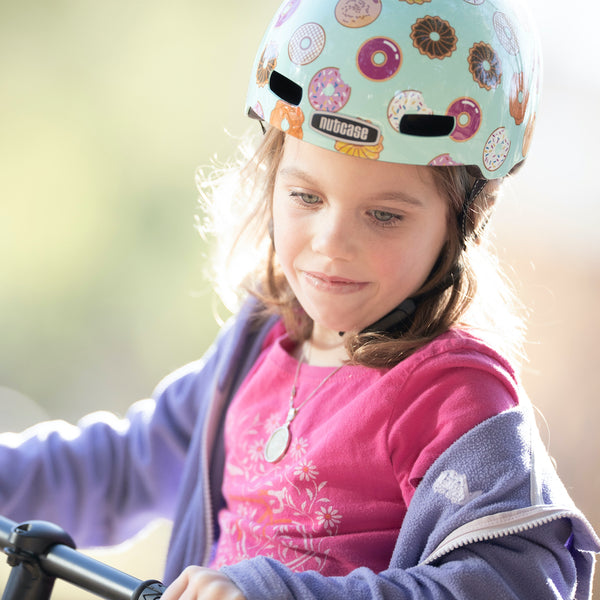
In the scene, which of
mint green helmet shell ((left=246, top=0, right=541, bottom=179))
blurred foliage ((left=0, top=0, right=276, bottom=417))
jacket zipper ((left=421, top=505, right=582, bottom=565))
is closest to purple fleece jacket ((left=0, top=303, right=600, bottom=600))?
jacket zipper ((left=421, top=505, right=582, bottom=565))

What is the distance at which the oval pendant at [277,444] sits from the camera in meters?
1.61

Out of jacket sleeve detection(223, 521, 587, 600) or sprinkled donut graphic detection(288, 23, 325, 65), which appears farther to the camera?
sprinkled donut graphic detection(288, 23, 325, 65)

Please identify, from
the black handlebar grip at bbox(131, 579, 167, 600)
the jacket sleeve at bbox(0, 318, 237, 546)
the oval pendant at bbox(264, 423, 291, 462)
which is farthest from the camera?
the jacket sleeve at bbox(0, 318, 237, 546)

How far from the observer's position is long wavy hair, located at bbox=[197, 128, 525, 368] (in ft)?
5.03

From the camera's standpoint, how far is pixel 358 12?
141cm

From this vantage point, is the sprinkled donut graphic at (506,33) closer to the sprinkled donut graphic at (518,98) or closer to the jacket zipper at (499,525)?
the sprinkled donut graphic at (518,98)

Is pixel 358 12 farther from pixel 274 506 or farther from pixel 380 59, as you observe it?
pixel 274 506

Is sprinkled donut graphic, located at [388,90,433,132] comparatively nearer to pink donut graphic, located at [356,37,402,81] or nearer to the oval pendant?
pink donut graphic, located at [356,37,402,81]

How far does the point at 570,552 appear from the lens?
4.34 feet

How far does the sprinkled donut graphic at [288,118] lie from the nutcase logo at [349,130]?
0.18ft

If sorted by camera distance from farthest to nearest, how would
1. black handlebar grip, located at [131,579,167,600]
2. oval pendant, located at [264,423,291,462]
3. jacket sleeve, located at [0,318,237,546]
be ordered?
jacket sleeve, located at [0,318,237,546]
oval pendant, located at [264,423,291,462]
black handlebar grip, located at [131,579,167,600]

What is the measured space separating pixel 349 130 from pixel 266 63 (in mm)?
245

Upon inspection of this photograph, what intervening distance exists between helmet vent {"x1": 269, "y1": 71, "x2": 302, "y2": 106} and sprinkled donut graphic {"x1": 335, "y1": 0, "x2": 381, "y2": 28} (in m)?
0.13

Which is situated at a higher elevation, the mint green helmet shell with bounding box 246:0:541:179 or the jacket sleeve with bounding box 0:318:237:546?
the mint green helmet shell with bounding box 246:0:541:179
